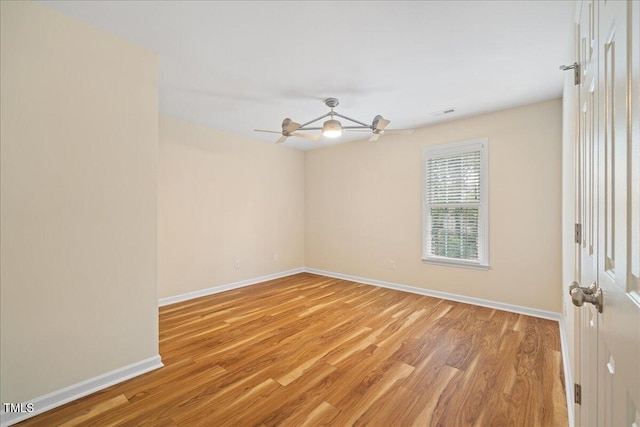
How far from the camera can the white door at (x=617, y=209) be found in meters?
0.49

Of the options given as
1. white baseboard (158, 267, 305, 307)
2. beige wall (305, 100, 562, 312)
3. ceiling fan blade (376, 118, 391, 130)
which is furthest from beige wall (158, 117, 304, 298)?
ceiling fan blade (376, 118, 391, 130)

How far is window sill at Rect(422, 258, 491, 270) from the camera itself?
3.67 metres

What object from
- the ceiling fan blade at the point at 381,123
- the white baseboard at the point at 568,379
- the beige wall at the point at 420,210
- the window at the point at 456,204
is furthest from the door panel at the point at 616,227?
the window at the point at 456,204

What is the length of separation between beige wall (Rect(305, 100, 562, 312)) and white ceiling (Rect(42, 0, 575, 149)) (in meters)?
0.46

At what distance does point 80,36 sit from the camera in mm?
1919

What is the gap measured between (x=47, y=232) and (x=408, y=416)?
2.58 m

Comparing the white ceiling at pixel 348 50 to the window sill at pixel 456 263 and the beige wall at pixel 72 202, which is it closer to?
the beige wall at pixel 72 202

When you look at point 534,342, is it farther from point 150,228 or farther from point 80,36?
point 80,36

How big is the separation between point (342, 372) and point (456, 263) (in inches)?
99.3

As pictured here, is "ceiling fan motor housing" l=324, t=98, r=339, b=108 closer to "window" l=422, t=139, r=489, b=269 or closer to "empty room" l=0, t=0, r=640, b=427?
"empty room" l=0, t=0, r=640, b=427

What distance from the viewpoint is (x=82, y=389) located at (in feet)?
6.18

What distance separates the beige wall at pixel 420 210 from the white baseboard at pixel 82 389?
3513mm

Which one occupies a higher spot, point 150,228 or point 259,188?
point 259,188

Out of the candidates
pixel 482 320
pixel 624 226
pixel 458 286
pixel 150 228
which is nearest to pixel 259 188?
pixel 150 228
